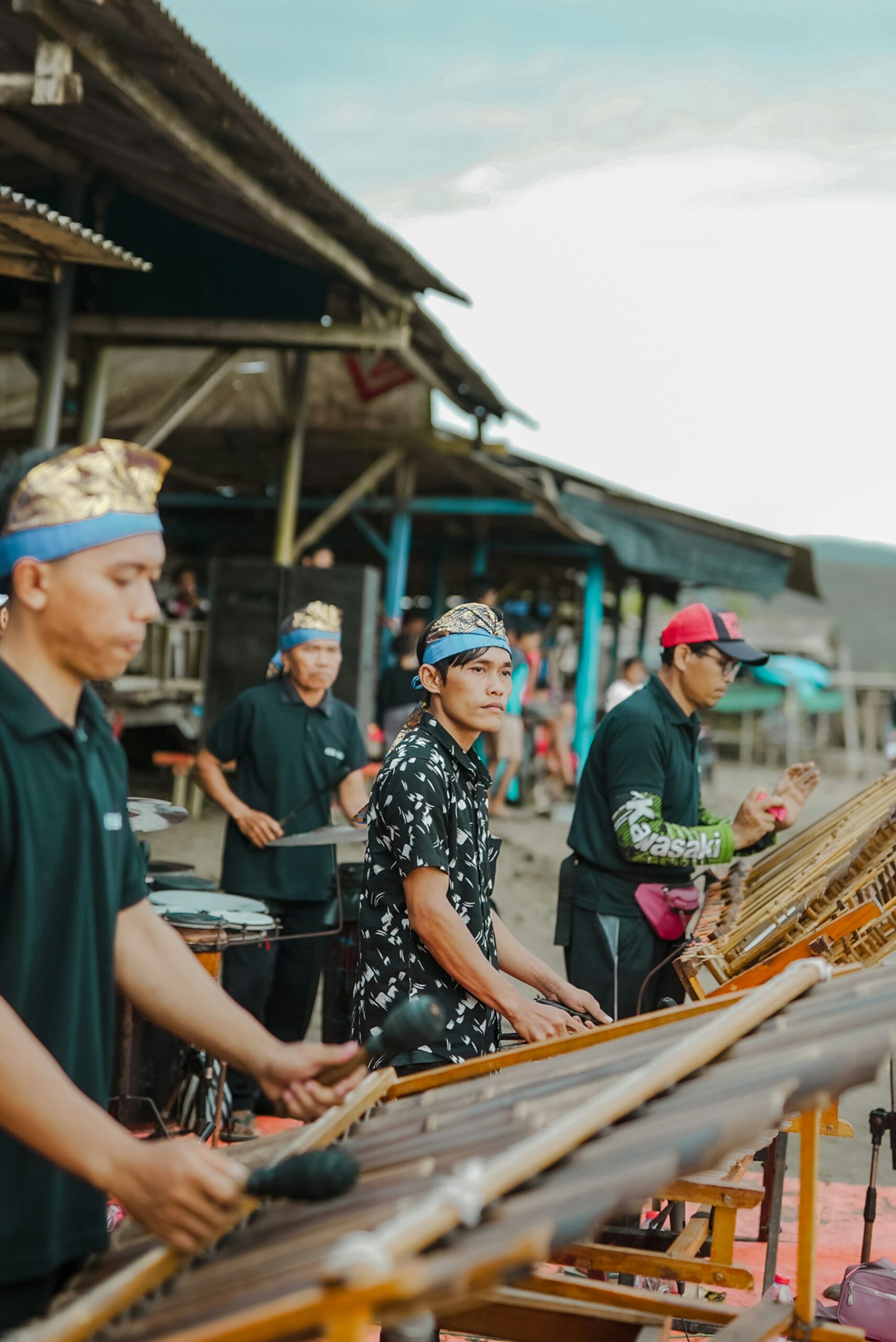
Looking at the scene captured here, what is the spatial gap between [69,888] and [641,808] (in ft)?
8.26

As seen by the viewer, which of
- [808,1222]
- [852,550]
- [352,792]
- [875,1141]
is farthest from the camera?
[852,550]

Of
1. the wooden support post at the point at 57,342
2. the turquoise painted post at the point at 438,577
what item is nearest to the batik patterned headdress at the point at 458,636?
the wooden support post at the point at 57,342

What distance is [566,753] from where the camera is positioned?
1536 centimetres

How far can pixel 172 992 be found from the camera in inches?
77.4

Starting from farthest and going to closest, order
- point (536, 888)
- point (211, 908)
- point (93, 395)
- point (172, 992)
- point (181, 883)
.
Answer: point (536, 888) → point (93, 395) → point (181, 883) → point (211, 908) → point (172, 992)

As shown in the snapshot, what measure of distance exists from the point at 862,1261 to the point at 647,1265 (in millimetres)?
1622

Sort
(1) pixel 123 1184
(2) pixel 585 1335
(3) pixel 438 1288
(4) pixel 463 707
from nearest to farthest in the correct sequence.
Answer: (3) pixel 438 1288 → (1) pixel 123 1184 → (2) pixel 585 1335 → (4) pixel 463 707

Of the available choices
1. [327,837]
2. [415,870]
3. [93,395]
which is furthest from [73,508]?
[93,395]

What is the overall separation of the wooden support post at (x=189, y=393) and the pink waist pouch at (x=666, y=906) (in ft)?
16.4

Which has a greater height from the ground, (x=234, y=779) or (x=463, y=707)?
(x=463, y=707)

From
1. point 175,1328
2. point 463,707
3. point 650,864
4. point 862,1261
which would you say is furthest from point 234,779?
point 175,1328

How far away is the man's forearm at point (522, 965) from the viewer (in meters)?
3.21

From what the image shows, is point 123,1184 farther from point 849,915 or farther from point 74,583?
point 849,915

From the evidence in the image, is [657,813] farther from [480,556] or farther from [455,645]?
[480,556]
